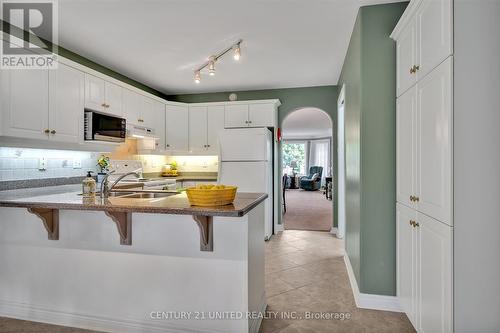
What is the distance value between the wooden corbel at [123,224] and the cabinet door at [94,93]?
1948 millimetres

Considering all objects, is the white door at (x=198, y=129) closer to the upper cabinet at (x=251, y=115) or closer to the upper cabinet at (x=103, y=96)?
the upper cabinet at (x=251, y=115)

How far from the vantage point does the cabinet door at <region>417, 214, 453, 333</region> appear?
1.48m

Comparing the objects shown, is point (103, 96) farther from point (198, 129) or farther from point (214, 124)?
point (214, 124)

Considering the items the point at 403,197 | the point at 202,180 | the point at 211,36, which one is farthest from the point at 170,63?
the point at 403,197

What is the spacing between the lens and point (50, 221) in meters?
Result: 2.15

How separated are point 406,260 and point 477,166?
100 centimetres

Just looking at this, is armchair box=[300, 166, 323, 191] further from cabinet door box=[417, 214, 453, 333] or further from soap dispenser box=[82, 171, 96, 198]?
soap dispenser box=[82, 171, 96, 198]

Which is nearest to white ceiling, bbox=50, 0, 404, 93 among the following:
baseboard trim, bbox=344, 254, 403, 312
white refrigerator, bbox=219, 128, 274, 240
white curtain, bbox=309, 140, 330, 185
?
white refrigerator, bbox=219, 128, 274, 240

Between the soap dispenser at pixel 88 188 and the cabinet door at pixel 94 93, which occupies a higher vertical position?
the cabinet door at pixel 94 93

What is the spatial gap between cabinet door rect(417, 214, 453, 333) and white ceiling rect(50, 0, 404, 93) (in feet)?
6.20

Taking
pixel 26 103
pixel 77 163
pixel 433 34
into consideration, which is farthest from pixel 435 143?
pixel 77 163

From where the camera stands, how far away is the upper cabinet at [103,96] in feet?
11.0

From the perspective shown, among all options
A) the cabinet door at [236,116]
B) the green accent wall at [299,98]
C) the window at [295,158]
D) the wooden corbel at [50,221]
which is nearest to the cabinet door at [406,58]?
the green accent wall at [299,98]

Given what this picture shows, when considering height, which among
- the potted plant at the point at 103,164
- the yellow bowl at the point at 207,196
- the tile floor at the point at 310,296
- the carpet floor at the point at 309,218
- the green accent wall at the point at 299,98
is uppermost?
the green accent wall at the point at 299,98
